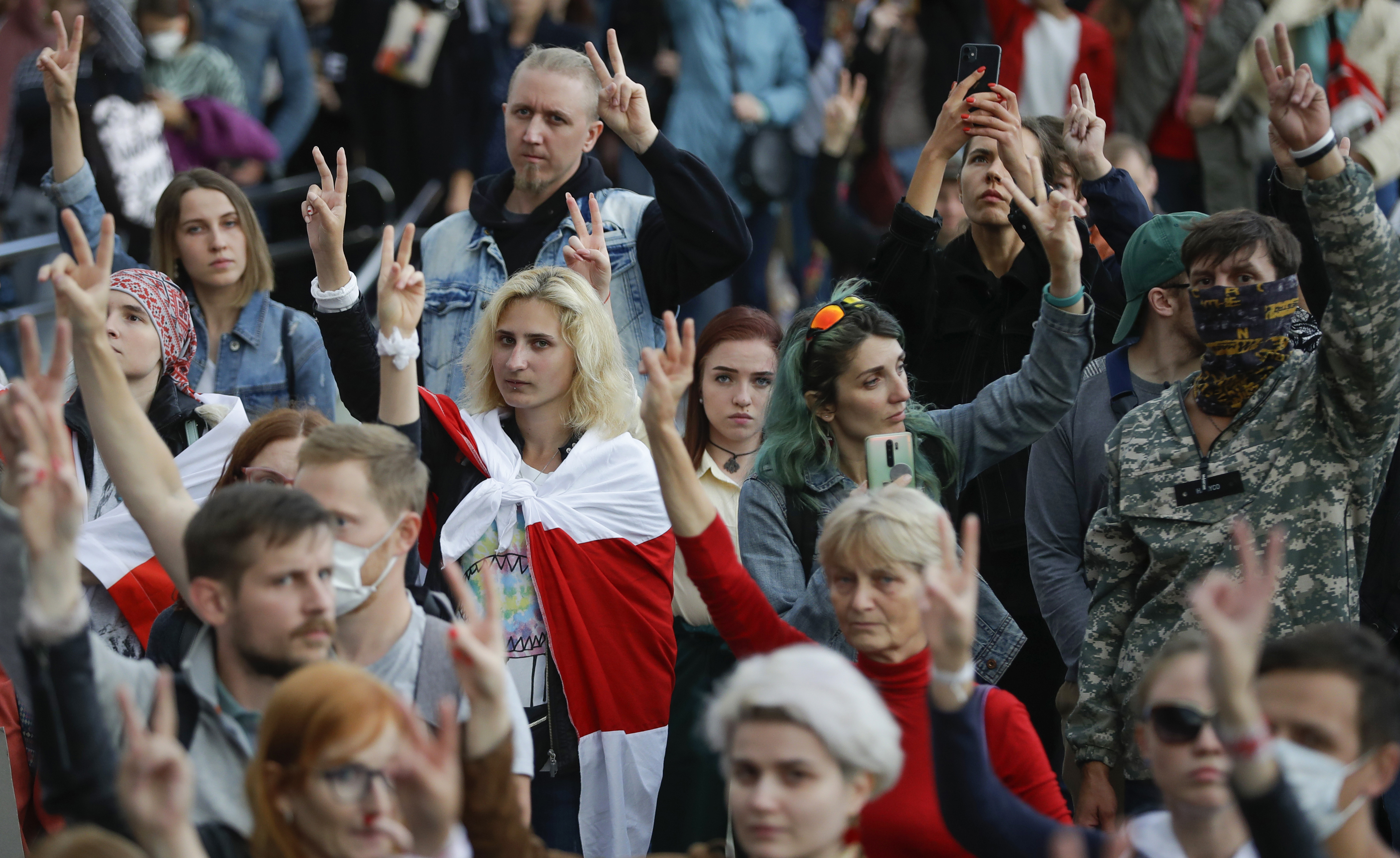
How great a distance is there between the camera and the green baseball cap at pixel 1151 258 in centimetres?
430

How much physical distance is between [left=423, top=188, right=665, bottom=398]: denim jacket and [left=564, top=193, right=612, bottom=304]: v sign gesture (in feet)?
1.04

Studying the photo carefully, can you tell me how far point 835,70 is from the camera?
29.5 ft

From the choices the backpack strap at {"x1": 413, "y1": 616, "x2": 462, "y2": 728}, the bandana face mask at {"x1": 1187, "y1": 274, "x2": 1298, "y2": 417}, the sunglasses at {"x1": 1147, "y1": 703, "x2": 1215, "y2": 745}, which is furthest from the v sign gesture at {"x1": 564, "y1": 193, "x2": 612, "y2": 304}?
the sunglasses at {"x1": 1147, "y1": 703, "x2": 1215, "y2": 745}

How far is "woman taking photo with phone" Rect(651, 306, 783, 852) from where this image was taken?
374 centimetres

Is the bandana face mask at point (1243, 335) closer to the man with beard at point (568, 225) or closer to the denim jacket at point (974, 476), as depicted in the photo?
the denim jacket at point (974, 476)

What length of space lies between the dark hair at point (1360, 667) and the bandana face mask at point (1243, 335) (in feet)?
3.54

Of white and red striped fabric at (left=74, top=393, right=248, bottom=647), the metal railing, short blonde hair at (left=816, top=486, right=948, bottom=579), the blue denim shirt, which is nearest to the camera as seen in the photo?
short blonde hair at (left=816, top=486, right=948, bottom=579)

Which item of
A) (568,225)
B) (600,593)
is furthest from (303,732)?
(568,225)

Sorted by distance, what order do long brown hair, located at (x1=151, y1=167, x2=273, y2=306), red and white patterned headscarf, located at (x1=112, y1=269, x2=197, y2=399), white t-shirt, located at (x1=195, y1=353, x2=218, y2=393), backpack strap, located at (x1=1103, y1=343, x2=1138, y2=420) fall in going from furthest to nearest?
long brown hair, located at (x1=151, y1=167, x2=273, y2=306) < white t-shirt, located at (x1=195, y1=353, x2=218, y2=393) < red and white patterned headscarf, located at (x1=112, y1=269, x2=197, y2=399) < backpack strap, located at (x1=1103, y1=343, x2=1138, y2=420)

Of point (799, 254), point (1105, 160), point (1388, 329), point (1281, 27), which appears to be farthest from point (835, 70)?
point (1388, 329)

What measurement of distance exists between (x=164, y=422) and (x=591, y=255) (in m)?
1.34

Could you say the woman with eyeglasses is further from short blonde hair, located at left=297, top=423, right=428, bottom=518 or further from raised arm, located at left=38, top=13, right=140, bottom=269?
raised arm, located at left=38, top=13, right=140, bottom=269

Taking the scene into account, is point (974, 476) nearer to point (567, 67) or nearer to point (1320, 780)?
point (1320, 780)

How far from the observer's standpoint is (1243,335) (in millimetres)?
3656
